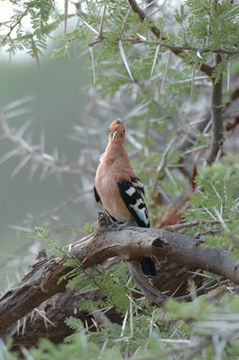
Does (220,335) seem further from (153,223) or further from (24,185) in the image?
(24,185)

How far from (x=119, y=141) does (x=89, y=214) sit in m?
1.89

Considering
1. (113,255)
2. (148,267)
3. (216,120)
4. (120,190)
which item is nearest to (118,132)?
(120,190)

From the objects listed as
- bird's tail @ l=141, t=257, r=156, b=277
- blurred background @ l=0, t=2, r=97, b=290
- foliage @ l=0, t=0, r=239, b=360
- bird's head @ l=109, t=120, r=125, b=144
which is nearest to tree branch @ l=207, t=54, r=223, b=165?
foliage @ l=0, t=0, r=239, b=360

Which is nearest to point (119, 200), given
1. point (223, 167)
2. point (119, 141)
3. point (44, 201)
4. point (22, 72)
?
point (119, 141)

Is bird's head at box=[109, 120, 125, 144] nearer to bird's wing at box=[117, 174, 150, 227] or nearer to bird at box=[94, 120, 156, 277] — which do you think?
bird at box=[94, 120, 156, 277]

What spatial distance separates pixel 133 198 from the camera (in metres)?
3.16

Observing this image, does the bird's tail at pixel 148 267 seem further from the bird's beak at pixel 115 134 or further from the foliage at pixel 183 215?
the bird's beak at pixel 115 134

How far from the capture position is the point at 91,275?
2457 millimetres

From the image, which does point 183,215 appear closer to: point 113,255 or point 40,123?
point 113,255

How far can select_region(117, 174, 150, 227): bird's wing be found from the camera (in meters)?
3.15

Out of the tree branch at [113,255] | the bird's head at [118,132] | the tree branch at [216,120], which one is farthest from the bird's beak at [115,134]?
the tree branch at [113,255]

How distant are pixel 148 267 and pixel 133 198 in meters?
0.47

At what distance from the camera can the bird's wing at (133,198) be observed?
3.15 m

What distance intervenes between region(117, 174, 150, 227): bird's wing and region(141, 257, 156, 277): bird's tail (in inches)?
12.0
